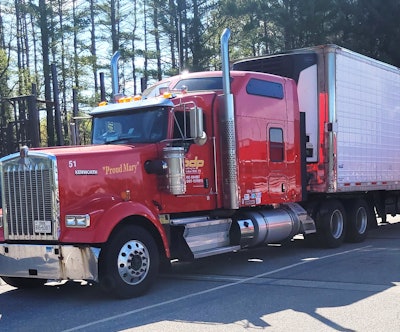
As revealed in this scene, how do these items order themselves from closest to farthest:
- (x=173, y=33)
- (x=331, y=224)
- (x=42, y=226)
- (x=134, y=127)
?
(x=42, y=226) → (x=134, y=127) → (x=331, y=224) → (x=173, y=33)

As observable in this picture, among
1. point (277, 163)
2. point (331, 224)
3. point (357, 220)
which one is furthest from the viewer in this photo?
point (357, 220)

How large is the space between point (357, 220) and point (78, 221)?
24.2 feet

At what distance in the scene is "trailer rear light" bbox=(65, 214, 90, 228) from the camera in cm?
666

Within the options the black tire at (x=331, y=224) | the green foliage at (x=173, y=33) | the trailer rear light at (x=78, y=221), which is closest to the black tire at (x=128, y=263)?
the trailer rear light at (x=78, y=221)

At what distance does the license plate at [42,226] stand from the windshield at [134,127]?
183 cm

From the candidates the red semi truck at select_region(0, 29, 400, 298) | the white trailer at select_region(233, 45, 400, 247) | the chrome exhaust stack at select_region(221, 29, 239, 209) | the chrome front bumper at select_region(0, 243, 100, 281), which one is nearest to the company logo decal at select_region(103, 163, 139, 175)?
the red semi truck at select_region(0, 29, 400, 298)

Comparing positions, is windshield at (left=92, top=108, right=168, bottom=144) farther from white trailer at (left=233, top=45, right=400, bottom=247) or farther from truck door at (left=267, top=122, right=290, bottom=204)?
white trailer at (left=233, top=45, right=400, bottom=247)

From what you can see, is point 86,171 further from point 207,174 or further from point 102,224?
point 207,174

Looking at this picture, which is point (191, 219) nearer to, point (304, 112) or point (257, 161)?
point (257, 161)

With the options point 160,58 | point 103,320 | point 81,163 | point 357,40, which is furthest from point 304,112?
point 160,58

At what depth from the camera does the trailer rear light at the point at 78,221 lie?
666 cm

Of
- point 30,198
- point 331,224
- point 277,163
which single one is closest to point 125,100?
point 30,198

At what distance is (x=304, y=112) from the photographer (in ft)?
35.6

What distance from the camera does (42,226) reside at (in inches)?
272
